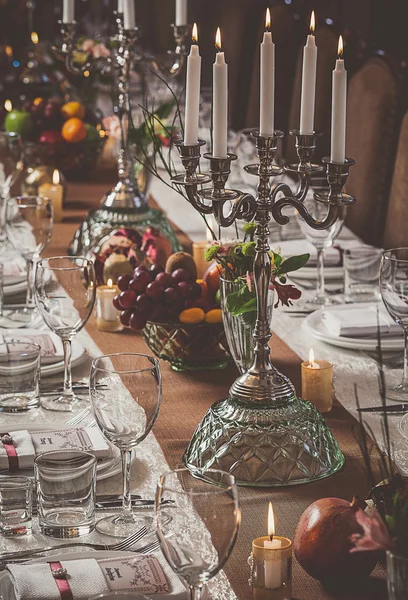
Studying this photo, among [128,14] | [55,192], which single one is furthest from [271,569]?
[55,192]

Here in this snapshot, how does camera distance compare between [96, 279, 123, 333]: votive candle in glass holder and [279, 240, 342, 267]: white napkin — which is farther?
[279, 240, 342, 267]: white napkin

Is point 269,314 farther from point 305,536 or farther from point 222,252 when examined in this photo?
point 305,536

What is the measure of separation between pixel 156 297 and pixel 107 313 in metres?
0.25

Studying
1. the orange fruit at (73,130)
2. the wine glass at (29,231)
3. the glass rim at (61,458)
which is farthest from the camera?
the orange fruit at (73,130)

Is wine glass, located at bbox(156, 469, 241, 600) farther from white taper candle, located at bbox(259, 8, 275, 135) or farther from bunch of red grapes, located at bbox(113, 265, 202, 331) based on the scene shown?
bunch of red grapes, located at bbox(113, 265, 202, 331)

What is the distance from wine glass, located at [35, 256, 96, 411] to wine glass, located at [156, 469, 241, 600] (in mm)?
617

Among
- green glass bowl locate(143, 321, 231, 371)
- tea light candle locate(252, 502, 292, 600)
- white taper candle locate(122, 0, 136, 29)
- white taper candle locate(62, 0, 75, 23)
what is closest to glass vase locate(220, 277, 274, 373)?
green glass bowl locate(143, 321, 231, 371)

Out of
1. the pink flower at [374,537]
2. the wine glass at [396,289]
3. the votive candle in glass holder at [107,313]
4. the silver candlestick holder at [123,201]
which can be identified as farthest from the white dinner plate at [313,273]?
the pink flower at [374,537]

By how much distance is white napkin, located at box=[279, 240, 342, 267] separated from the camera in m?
2.00

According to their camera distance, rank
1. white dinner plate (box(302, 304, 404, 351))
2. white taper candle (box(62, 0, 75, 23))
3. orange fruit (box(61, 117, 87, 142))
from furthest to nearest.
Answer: orange fruit (box(61, 117, 87, 142)), white taper candle (box(62, 0, 75, 23)), white dinner plate (box(302, 304, 404, 351))

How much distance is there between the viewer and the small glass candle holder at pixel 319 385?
1.33m

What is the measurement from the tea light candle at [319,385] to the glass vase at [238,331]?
82 mm

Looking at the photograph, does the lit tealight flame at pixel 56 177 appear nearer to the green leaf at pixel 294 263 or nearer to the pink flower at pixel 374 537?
the green leaf at pixel 294 263

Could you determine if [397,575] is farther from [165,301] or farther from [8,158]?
[8,158]
